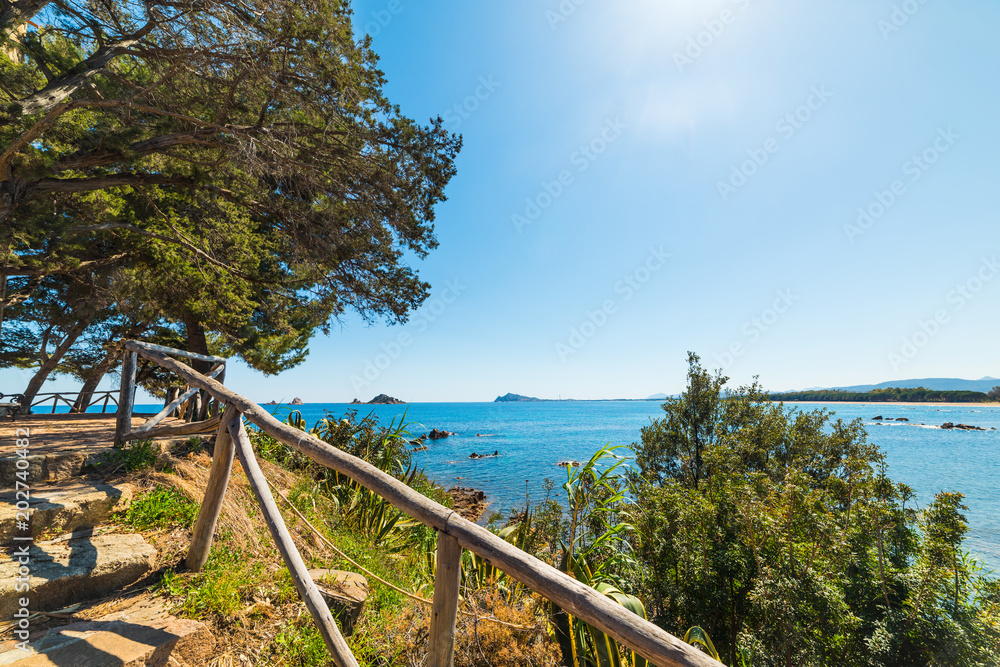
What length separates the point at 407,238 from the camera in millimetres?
7062

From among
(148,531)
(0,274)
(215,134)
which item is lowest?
(148,531)

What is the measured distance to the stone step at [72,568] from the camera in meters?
2.29

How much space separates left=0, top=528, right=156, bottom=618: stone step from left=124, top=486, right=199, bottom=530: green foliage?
265mm

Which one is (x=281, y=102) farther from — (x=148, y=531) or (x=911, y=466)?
(x=911, y=466)

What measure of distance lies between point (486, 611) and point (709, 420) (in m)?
17.2

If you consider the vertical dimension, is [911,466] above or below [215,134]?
below

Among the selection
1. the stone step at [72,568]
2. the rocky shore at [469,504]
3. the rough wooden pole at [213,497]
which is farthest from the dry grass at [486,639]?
the rocky shore at [469,504]

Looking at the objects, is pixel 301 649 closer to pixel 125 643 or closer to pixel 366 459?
pixel 125 643

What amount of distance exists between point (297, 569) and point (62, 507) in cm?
245

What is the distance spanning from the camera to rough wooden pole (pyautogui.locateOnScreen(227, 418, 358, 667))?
191 cm

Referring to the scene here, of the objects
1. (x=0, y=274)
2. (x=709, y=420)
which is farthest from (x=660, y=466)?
(x=0, y=274)

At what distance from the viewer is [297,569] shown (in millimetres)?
2105
